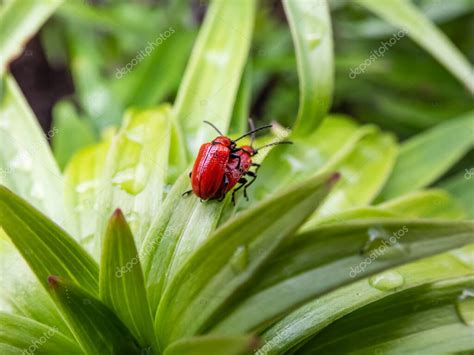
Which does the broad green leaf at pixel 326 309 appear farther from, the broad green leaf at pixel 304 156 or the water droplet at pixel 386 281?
the broad green leaf at pixel 304 156

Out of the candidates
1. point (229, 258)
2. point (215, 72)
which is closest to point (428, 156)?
point (215, 72)

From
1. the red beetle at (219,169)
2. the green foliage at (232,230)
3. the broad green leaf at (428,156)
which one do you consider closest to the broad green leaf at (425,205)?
the green foliage at (232,230)

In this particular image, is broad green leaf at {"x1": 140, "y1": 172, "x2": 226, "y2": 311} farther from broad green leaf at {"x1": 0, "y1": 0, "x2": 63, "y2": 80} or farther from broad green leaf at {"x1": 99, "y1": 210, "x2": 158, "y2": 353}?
broad green leaf at {"x1": 0, "y1": 0, "x2": 63, "y2": 80}

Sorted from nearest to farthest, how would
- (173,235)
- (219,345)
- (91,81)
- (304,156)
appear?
(219,345) < (173,235) < (304,156) < (91,81)

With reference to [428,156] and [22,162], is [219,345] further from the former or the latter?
[428,156]

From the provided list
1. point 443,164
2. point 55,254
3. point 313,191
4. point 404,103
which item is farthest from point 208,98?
point 404,103

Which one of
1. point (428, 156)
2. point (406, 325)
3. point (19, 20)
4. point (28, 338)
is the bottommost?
point (28, 338)
